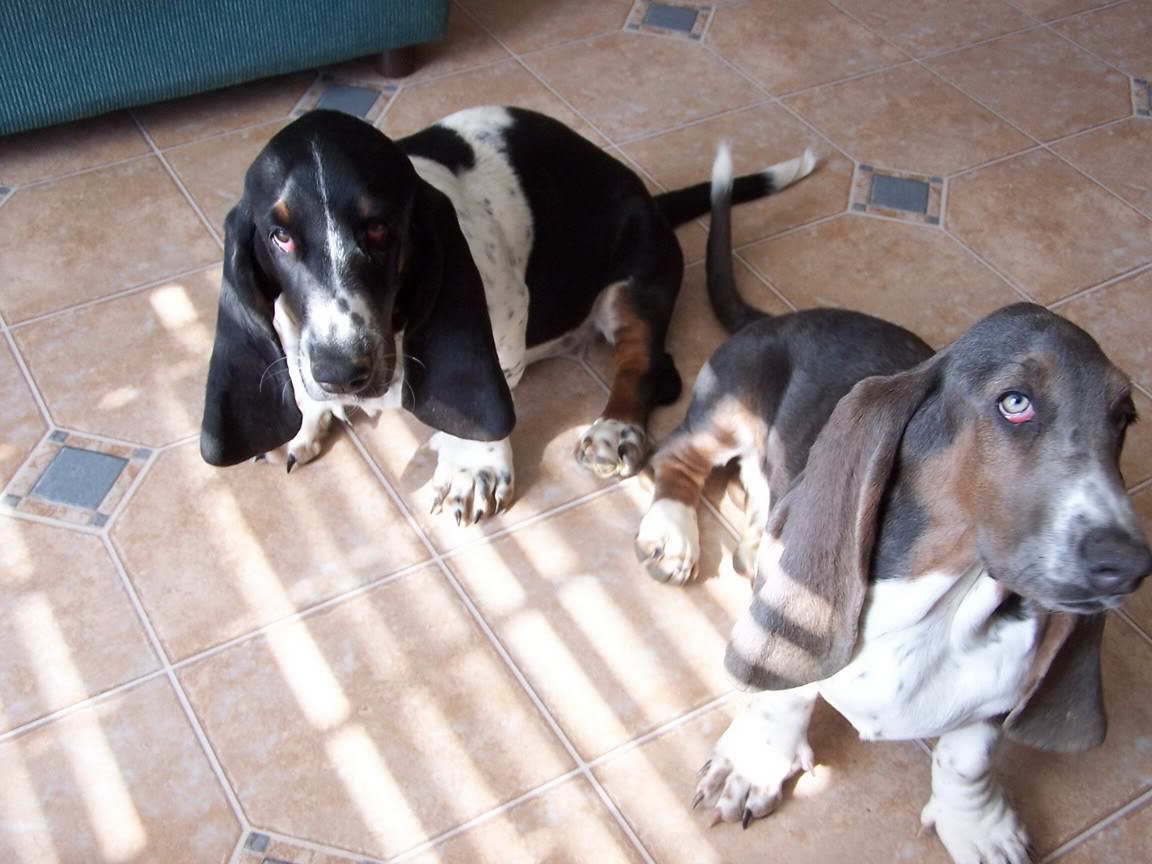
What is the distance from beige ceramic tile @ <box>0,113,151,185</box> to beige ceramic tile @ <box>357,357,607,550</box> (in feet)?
4.56

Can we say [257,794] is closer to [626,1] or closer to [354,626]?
[354,626]

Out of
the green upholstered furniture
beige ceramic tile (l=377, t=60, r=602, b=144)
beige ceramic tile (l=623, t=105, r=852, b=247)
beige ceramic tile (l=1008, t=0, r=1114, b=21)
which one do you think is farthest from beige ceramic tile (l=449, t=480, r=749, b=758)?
beige ceramic tile (l=1008, t=0, r=1114, b=21)

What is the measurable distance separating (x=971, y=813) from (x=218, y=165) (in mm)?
2643

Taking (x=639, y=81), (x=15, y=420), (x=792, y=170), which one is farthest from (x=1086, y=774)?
(x=639, y=81)

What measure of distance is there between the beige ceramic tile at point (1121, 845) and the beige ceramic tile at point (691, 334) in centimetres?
120

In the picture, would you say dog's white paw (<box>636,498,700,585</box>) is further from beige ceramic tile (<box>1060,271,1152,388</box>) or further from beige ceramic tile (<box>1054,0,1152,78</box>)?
beige ceramic tile (<box>1054,0,1152,78</box>)

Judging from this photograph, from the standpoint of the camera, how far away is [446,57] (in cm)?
390

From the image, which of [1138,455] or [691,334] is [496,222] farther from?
[1138,455]

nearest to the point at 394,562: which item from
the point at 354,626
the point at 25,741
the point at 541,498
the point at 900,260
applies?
the point at 354,626

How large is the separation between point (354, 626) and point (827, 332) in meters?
1.09

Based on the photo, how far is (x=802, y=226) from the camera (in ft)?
10.9

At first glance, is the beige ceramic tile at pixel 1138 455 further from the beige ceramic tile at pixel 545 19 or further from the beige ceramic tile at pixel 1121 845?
the beige ceramic tile at pixel 545 19

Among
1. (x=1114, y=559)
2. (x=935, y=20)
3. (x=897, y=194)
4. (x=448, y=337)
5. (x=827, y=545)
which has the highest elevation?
(x=1114, y=559)

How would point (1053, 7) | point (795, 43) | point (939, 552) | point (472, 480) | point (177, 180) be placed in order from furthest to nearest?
1. point (1053, 7)
2. point (795, 43)
3. point (177, 180)
4. point (472, 480)
5. point (939, 552)
